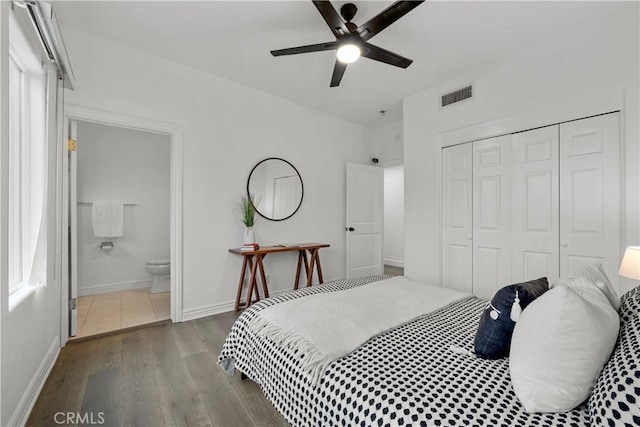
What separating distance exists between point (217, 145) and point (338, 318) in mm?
2539

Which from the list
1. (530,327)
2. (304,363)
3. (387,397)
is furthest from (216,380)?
(530,327)

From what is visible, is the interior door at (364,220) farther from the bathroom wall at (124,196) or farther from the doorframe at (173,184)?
the bathroom wall at (124,196)

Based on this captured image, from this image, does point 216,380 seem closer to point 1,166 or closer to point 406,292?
point 406,292

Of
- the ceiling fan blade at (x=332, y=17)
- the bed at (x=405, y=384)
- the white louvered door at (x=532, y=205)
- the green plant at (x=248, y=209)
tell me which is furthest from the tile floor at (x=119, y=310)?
the white louvered door at (x=532, y=205)

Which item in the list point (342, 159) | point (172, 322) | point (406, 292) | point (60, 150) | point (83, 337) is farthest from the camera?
point (342, 159)

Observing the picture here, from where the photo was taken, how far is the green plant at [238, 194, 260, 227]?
11.0ft

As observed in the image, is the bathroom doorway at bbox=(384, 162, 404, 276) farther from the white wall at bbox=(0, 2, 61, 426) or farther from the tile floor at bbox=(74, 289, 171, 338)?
the white wall at bbox=(0, 2, 61, 426)

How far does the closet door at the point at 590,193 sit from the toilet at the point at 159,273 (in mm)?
4487

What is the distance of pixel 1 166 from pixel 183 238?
181 centimetres

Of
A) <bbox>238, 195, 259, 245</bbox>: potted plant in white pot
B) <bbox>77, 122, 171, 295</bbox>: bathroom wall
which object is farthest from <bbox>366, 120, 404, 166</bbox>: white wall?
<bbox>77, 122, 171, 295</bbox>: bathroom wall

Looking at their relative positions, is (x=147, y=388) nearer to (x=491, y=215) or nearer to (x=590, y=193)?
(x=491, y=215)

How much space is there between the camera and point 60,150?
2.36m

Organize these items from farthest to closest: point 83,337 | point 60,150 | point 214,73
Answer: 1. point 214,73
2. point 83,337
3. point 60,150

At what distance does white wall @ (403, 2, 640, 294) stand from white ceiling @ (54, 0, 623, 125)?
0.41 ft
